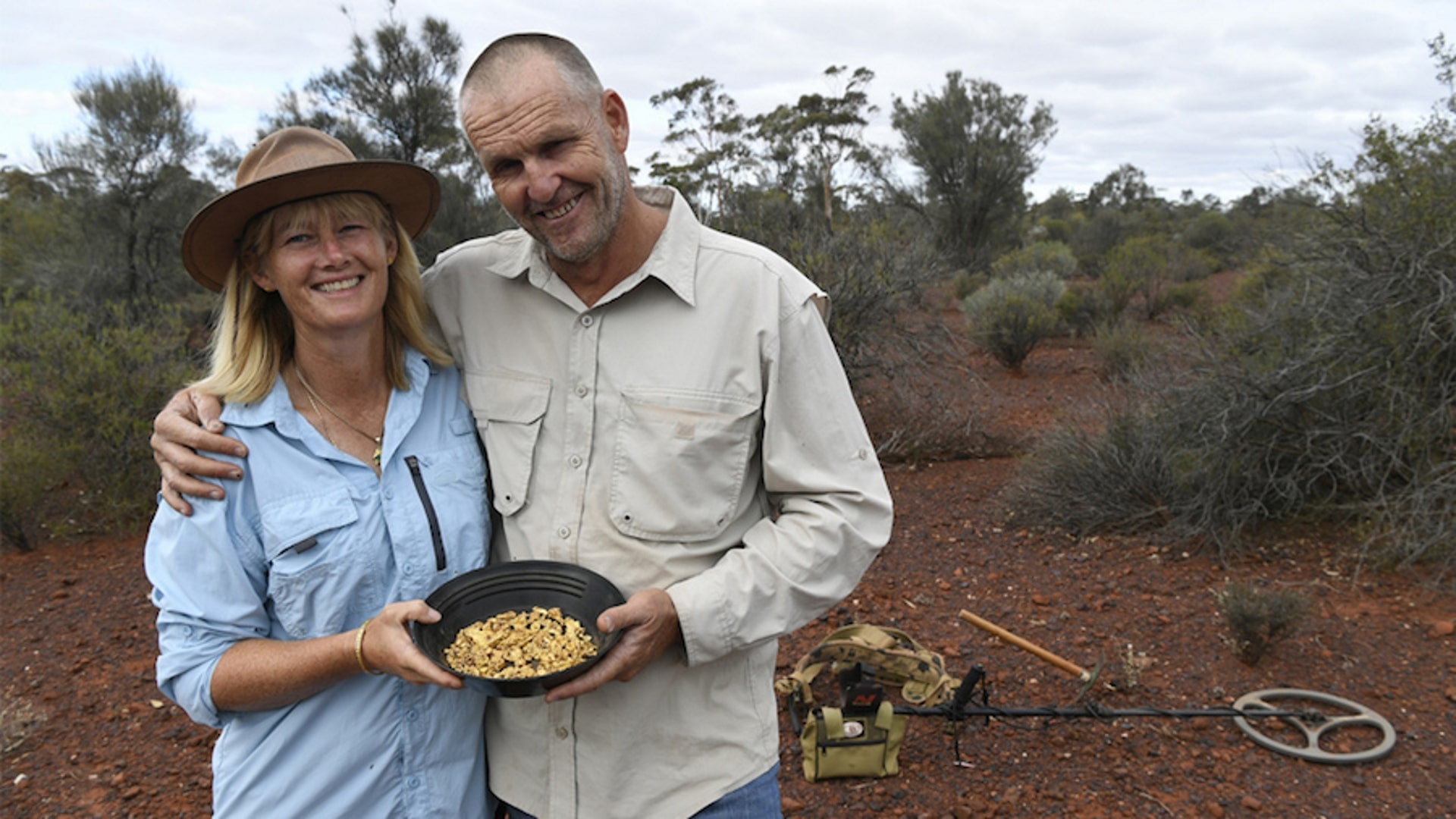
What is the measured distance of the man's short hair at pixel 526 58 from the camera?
182cm

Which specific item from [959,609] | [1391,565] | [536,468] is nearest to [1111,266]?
[1391,565]

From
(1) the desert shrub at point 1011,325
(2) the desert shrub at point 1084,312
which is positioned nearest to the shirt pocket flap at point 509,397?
(1) the desert shrub at point 1011,325


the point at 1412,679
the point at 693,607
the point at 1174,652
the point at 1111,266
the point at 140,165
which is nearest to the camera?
the point at 693,607

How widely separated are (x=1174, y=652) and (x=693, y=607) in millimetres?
3539

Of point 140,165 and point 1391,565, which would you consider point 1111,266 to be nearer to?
point 1391,565

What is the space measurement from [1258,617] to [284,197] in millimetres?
4092

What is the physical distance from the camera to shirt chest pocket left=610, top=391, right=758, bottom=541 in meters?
1.78

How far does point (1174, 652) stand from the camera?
4426mm

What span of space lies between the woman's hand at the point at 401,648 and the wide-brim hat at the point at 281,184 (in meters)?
0.79

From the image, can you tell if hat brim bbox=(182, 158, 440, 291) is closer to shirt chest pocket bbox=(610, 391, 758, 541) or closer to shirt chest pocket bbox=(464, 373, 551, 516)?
shirt chest pocket bbox=(464, 373, 551, 516)

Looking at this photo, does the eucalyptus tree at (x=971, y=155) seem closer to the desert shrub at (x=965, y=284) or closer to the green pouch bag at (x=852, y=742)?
the desert shrub at (x=965, y=284)

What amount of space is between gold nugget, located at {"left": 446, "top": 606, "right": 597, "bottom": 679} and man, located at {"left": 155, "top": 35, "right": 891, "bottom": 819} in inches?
3.7

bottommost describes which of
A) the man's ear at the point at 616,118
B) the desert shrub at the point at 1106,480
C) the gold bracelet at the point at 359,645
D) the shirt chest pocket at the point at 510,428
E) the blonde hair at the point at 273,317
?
the desert shrub at the point at 1106,480

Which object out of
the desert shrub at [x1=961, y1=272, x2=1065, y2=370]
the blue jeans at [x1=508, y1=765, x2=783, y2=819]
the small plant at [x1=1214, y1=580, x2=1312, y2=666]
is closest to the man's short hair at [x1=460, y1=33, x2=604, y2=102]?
the blue jeans at [x1=508, y1=765, x2=783, y2=819]
